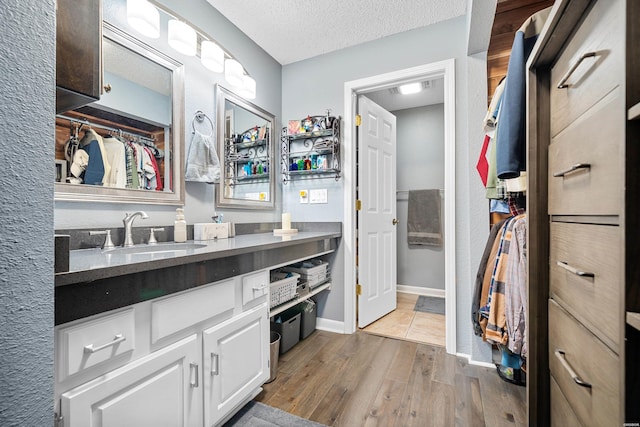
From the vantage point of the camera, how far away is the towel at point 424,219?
3551 millimetres

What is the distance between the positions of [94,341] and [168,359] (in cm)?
28

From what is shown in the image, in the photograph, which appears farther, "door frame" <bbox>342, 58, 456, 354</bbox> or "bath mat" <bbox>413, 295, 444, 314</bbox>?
"bath mat" <bbox>413, 295, 444, 314</bbox>

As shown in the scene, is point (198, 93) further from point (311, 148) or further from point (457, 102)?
point (457, 102)

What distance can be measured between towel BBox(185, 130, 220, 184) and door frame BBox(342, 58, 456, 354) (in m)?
1.08

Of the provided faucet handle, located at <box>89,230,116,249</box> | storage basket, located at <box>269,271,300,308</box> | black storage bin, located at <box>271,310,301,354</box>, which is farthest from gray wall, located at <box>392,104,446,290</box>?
→ faucet handle, located at <box>89,230,116,249</box>

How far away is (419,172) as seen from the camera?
3.69 metres

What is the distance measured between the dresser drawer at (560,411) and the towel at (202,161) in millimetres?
1936

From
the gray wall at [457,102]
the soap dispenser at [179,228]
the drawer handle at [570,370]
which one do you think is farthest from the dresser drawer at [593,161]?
the soap dispenser at [179,228]

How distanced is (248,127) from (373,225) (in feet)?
4.65

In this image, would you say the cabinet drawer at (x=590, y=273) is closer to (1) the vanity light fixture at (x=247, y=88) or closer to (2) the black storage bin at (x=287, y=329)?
(2) the black storage bin at (x=287, y=329)

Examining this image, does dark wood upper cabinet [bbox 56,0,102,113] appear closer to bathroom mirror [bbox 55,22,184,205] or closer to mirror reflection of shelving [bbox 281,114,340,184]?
bathroom mirror [bbox 55,22,184,205]

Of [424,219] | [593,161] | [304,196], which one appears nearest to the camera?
[593,161]

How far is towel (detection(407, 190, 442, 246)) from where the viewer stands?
3.55m

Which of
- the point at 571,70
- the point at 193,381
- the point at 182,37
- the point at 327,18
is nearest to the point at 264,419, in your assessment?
the point at 193,381
